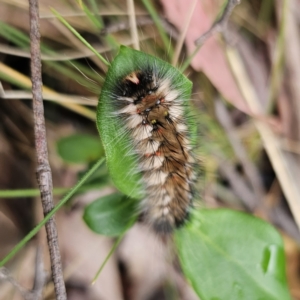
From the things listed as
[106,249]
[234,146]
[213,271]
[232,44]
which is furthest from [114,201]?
[232,44]

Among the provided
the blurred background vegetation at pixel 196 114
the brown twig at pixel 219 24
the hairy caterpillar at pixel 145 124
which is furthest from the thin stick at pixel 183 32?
the hairy caterpillar at pixel 145 124

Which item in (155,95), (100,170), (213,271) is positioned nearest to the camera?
(155,95)

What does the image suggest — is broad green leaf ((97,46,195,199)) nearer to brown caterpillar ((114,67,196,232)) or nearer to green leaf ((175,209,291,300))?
brown caterpillar ((114,67,196,232))

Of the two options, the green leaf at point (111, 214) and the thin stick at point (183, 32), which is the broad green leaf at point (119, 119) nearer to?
the green leaf at point (111, 214)

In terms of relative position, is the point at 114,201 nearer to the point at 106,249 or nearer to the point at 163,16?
the point at 106,249

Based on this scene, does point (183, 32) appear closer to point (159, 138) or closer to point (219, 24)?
point (219, 24)
